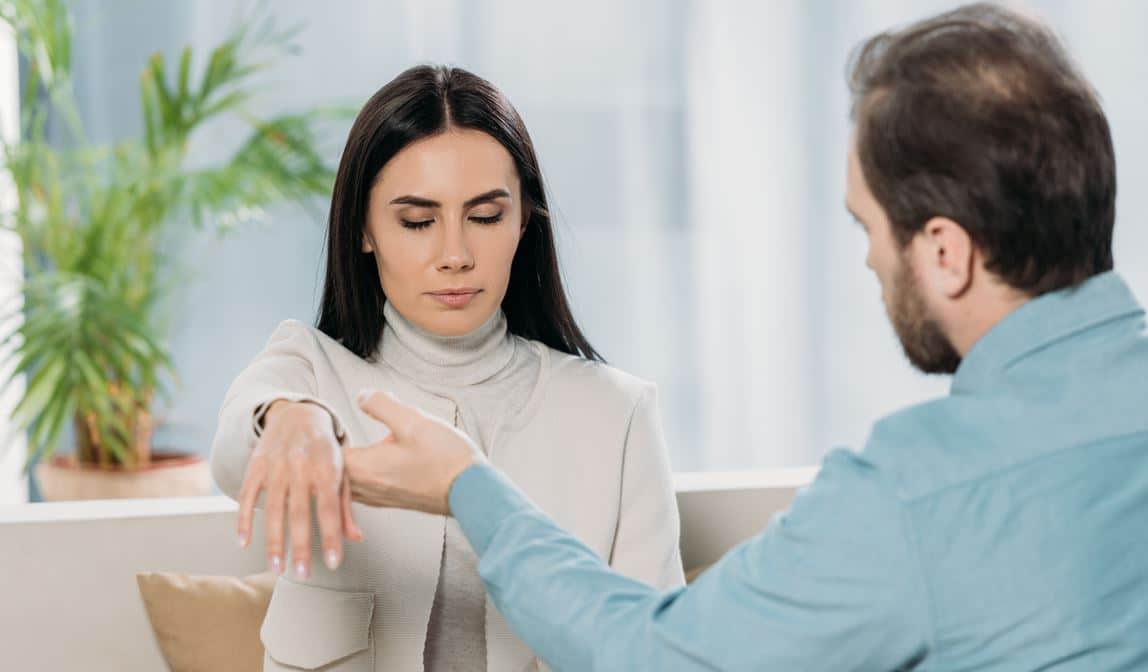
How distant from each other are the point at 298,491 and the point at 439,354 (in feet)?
1.77

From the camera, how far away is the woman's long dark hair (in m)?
1.55

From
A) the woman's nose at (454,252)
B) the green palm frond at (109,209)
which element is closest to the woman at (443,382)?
the woman's nose at (454,252)

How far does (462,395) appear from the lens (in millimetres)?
1652

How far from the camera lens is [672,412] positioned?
4043 millimetres

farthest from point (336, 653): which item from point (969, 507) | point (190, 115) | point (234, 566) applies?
point (190, 115)

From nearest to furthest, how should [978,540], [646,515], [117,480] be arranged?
[978,540]
[646,515]
[117,480]

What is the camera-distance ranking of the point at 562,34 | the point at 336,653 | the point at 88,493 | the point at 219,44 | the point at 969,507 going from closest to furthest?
1. the point at 969,507
2. the point at 336,653
3. the point at 88,493
4. the point at 219,44
5. the point at 562,34

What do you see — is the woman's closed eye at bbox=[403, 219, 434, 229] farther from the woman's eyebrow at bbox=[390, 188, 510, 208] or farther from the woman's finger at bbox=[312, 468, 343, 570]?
the woman's finger at bbox=[312, 468, 343, 570]

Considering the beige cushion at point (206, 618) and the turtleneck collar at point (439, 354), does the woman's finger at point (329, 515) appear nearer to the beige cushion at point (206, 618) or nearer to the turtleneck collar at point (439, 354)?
the turtleneck collar at point (439, 354)

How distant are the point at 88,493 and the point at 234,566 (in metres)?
1.35

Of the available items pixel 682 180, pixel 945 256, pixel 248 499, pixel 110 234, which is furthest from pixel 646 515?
pixel 682 180

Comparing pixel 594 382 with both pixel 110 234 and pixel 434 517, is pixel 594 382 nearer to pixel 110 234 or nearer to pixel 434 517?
pixel 434 517

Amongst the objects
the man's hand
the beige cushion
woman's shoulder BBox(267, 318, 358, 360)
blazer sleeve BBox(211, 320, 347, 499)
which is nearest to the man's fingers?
the man's hand

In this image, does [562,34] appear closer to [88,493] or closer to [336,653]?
[88,493]
